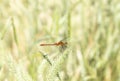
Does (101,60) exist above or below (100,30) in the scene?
below

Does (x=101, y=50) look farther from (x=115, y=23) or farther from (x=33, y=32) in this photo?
(x=33, y=32)

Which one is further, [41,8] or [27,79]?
[41,8]

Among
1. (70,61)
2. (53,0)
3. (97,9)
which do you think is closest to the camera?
(70,61)

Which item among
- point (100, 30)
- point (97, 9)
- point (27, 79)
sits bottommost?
point (27, 79)

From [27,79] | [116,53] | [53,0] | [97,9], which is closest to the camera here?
[27,79]

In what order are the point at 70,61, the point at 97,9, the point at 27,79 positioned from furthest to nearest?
1. the point at 97,9
2. the point at 70,61
3. the point at 27,79

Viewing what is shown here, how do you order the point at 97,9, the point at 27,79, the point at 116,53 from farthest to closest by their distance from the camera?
1. the point at 97,9
2. the point at 116,53
3. the point at 27,79

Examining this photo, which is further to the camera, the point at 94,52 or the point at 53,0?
the point at 53,0

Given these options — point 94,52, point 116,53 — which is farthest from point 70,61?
point 116,53

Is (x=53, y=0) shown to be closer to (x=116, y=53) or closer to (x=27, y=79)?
(x=116, y=53)

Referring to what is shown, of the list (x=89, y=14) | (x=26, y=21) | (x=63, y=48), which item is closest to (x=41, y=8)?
(x=26, y=21)
